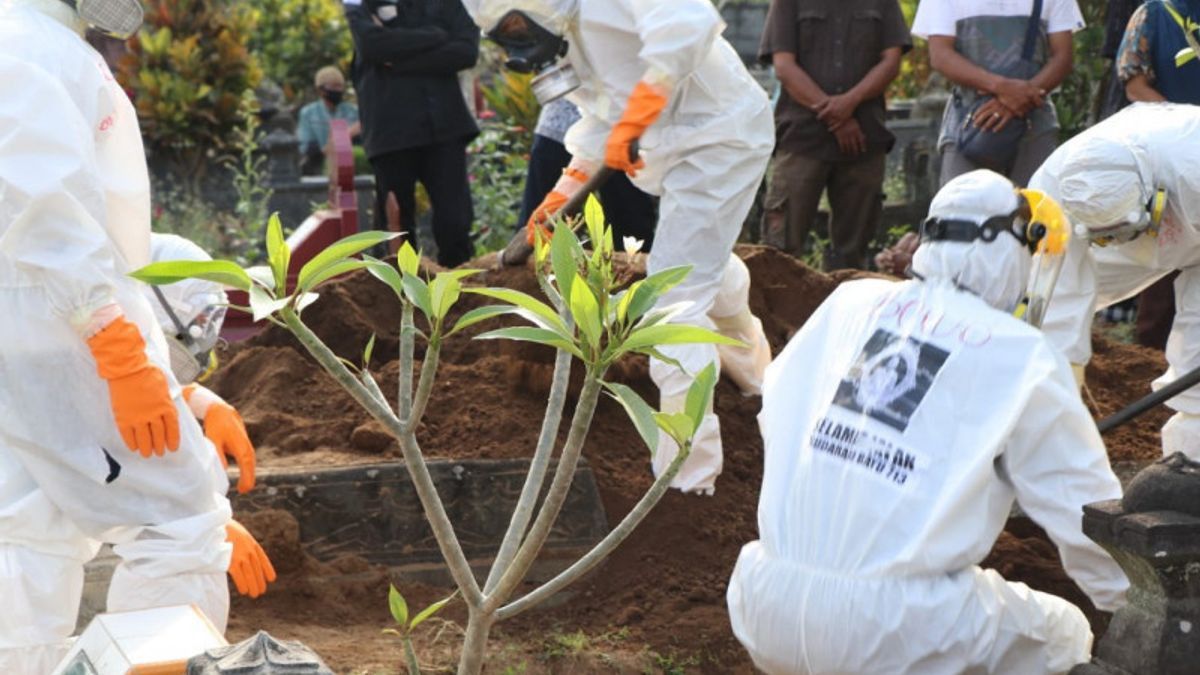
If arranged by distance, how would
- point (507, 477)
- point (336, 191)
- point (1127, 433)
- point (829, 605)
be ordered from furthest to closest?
point (336, 191)
point (1127, 433)
point (507, 477)
point (829, 605)

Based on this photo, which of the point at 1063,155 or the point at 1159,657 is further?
the point at 1063,155

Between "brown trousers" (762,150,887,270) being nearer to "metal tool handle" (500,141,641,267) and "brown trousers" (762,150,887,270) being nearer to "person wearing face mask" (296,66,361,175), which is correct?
"metal tool handle" (500,141,641,267)

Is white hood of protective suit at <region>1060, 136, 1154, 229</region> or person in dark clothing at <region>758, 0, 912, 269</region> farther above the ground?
white hood of protective suit at <region>1060, 136, 1154, 229</region>

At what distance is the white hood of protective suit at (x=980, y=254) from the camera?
13.5ft

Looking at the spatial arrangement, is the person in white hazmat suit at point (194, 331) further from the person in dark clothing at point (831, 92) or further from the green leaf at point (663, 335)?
the person in dark clothing at point (831, 92)

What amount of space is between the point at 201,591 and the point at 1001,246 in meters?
2.04

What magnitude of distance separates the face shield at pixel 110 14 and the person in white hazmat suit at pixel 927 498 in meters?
1.81

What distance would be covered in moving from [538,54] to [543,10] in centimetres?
16

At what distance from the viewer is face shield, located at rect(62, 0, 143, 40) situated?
13.6 ft

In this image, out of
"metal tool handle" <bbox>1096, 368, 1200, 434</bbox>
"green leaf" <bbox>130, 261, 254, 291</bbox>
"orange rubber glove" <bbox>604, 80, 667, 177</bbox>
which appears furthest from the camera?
"orange rubber glove" <bbox>604, 80, 667, 177</bbox>

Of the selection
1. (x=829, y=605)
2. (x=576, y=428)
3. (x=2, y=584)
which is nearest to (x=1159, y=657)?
(x=829, y=605)

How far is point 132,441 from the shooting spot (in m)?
4.11

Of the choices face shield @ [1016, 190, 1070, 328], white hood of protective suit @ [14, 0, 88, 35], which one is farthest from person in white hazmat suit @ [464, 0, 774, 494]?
white hood of protective suit @ [14, 0, 88, 35]

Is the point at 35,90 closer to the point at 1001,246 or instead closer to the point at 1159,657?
the point at 1001,246
